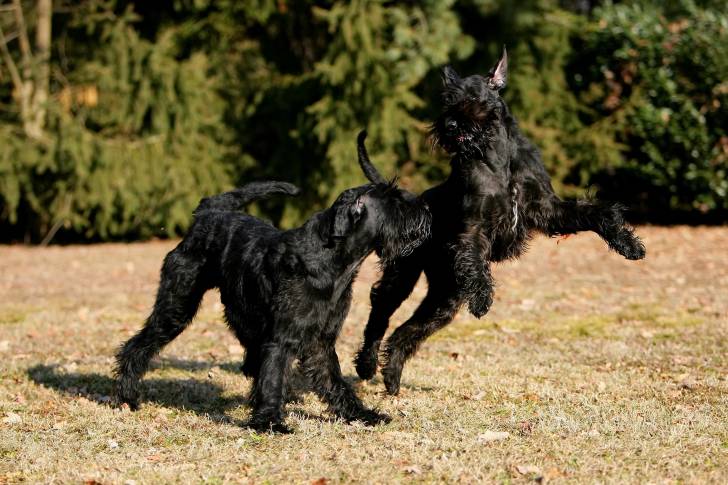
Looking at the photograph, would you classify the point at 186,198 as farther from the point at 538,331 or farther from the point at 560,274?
the point at 538,331

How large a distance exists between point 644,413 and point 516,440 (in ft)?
3.21

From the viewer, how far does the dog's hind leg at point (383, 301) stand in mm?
6051

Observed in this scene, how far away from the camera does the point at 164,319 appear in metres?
5.73

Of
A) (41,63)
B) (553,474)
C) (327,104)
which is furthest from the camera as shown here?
(41,63)

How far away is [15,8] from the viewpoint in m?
15.8

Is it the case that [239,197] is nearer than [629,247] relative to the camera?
No

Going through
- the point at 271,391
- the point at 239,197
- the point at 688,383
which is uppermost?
the point at 239,197

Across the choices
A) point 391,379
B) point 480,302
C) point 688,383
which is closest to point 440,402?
point 391,379

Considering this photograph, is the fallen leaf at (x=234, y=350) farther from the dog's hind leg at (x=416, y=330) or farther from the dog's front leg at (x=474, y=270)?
the dog's front leg at (x=474, y=270)

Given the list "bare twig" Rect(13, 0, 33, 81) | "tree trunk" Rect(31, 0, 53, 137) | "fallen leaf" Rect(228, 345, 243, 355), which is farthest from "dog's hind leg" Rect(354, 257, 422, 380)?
"bare twig" Rect(13, 0, 33, 81)

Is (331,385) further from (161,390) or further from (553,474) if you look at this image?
(161,390)

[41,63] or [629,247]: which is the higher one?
[41,63]

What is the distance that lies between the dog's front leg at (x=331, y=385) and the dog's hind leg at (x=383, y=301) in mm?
973

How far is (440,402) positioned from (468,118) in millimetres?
1747
